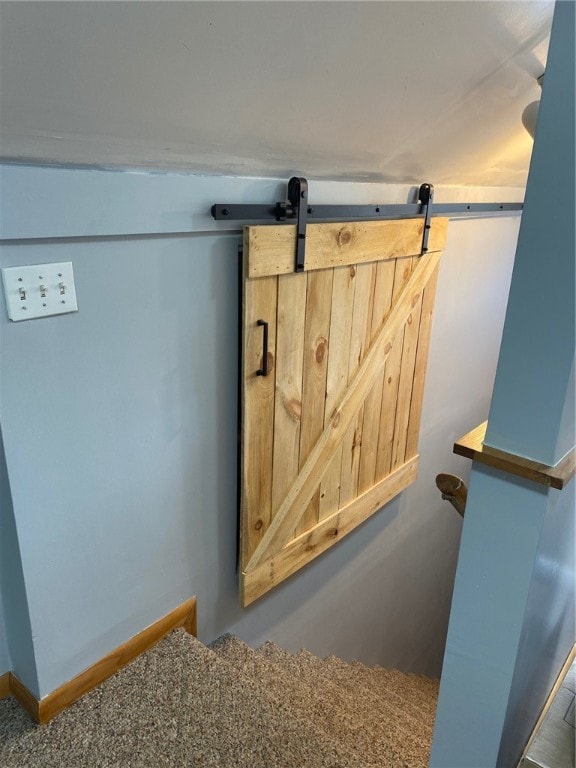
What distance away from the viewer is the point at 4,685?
1.58m

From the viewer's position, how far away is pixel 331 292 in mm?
1912

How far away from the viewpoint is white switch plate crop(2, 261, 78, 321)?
47.1 inches

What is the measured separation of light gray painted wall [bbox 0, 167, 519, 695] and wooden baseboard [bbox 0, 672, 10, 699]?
17cm

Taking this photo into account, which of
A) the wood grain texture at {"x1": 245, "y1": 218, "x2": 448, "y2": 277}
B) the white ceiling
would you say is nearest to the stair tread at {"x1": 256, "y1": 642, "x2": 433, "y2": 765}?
the wood grain texture at {"x1": 245, "y1": 218, "x2": 448, "y2": 277}

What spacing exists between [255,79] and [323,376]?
1.00m

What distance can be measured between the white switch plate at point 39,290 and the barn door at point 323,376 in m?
0.49

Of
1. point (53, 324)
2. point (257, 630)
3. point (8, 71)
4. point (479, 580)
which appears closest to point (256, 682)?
point (257, 630)

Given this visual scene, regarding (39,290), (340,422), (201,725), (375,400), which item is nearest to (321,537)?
(340,422)

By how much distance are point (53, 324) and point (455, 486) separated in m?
0.96

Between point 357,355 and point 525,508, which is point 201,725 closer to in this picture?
point 525,508

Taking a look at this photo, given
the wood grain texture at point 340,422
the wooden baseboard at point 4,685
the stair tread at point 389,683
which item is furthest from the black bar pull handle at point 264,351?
the stair tread at point 389,683

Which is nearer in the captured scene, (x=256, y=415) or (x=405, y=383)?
(x=256, y=415)

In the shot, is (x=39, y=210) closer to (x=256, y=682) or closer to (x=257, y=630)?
(x=256, y=682)

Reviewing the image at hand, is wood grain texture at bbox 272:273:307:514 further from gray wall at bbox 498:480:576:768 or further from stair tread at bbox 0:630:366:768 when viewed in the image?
gray wall at bbox 498:480:576:768
